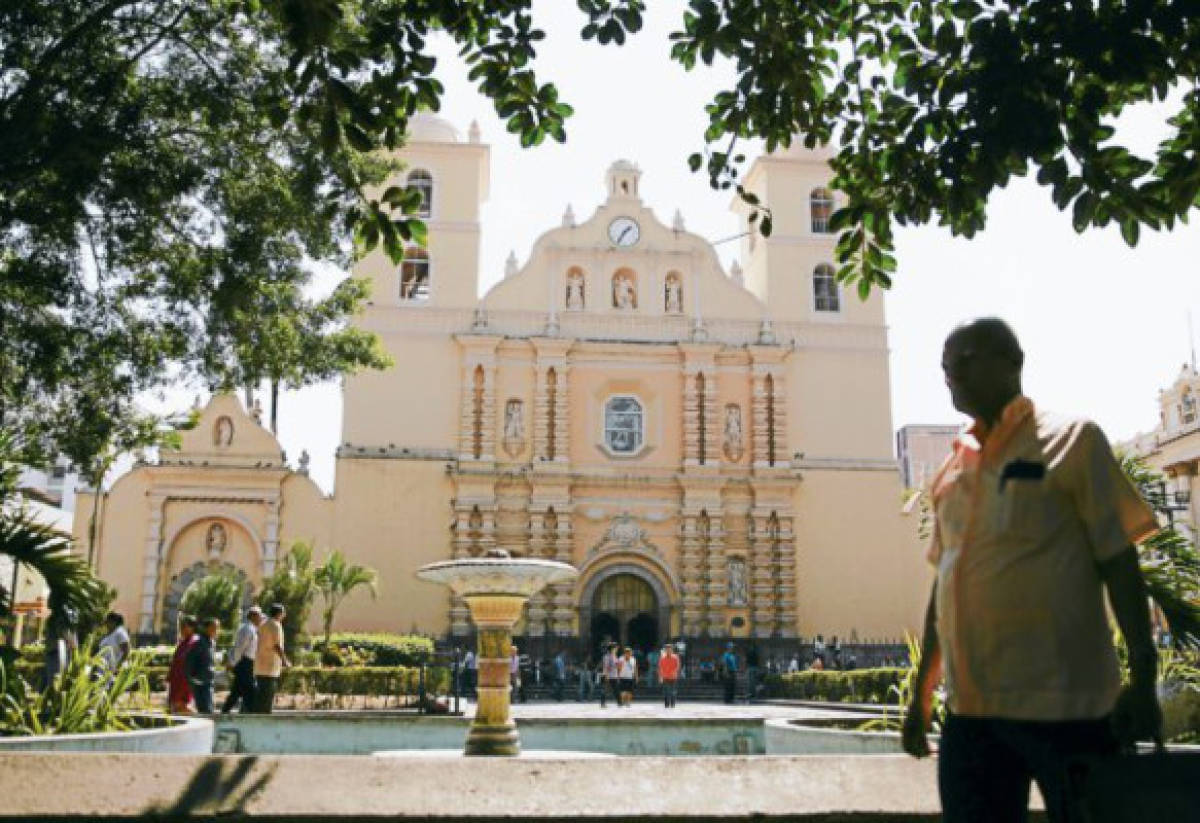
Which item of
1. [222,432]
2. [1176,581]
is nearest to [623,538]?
[222,432]

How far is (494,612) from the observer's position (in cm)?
973

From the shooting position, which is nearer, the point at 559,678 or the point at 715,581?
the point at 559,678

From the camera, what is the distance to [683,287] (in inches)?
1135

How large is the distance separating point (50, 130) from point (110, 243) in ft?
5.70

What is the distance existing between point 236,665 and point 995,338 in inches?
417

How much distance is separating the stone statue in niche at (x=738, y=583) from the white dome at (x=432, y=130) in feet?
43.4

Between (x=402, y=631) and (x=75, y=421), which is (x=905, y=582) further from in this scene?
(x=75, y=421)

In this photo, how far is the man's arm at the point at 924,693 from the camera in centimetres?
269

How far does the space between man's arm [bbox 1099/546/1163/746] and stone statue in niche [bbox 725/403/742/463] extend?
2592 cm

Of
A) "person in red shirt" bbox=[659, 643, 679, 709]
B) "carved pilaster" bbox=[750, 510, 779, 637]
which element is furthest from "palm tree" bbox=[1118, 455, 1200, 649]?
"carved pilaster" bbox=[750, 510, 779, 637]

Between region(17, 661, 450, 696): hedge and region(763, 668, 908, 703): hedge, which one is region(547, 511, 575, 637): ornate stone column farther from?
region(17, 661, 450, 696): hedge

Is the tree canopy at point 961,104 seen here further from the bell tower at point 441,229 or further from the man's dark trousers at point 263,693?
the bell tower at point 441,229

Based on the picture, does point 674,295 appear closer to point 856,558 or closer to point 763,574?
point 763,574

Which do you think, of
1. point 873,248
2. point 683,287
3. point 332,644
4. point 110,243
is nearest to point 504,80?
point 873,248
